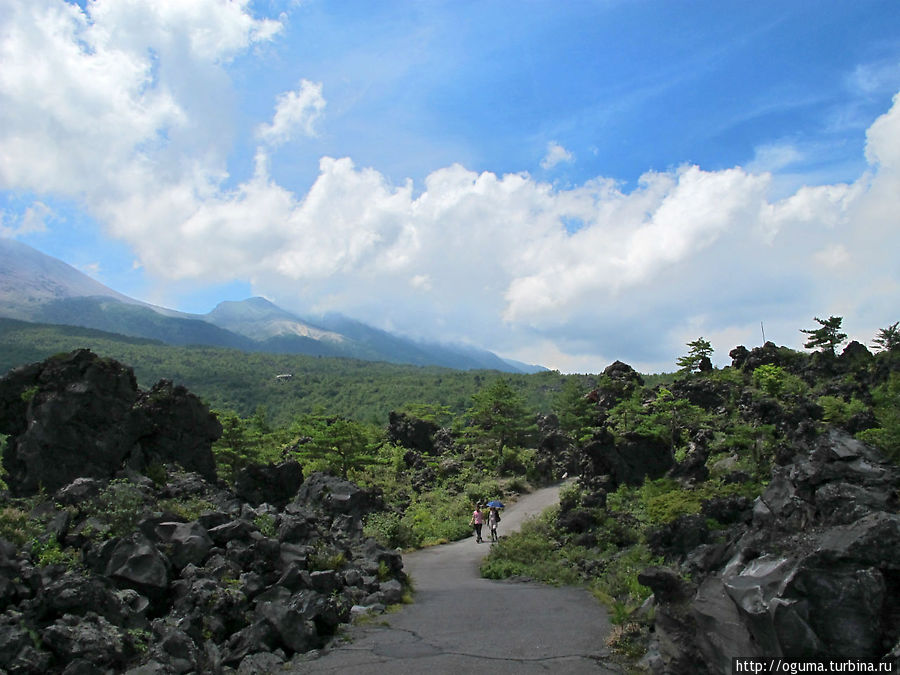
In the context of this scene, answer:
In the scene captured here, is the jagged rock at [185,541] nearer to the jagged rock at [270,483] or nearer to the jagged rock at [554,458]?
the jagged rock at [270,483]

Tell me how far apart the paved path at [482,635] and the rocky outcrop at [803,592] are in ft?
5.89

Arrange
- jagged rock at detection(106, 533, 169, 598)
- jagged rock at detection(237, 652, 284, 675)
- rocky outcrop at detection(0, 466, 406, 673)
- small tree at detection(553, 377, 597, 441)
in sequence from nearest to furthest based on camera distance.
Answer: rocky outcrop at detection(0, 466, 406, 673)
jagged rock at detection(237, 652, 284, 675)
jagged rock at detection(106, 533, 169, 598)
small tree at detection(553, 377, 597, 441)

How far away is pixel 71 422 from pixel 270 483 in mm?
8684

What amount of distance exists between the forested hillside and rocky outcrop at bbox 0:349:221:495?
74.4 meters

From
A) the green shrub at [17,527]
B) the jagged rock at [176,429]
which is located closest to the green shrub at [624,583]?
the green shrub at [17,527]

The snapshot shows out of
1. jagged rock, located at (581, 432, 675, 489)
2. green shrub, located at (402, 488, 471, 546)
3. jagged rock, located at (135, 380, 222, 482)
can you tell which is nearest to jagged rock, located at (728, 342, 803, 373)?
jagged rock, located at (581, 432, 675, 489)

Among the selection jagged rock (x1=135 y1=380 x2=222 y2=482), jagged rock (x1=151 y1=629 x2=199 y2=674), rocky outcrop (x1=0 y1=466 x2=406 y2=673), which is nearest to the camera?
jagged rock (x1=151 y1=629 x2=199 y2=674)

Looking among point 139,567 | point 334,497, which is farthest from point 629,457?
point 139,567

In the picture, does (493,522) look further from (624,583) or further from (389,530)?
Result: (624,583)

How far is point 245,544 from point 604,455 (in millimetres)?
22683

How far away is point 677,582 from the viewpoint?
8797 millimetres

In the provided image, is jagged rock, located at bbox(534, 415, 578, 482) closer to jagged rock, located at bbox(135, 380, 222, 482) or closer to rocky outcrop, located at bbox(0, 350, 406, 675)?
rocky outcrop, located at bbox(0, 350, 406, 675)

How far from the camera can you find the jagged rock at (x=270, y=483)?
24906mm

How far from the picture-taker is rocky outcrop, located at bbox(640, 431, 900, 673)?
19.5ft
